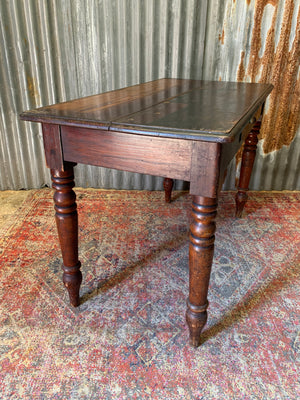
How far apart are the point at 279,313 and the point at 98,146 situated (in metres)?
1.25

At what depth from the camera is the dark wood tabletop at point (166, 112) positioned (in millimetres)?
1145

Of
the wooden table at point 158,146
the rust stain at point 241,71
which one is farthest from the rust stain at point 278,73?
the wooden table at point 158,146

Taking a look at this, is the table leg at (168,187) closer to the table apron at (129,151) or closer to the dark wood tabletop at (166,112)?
the dark wood tabletop at (166,112)

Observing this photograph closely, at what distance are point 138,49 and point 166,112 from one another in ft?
5.52

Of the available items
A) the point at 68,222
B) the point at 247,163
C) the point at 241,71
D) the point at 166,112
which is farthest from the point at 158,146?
the point at 241,71

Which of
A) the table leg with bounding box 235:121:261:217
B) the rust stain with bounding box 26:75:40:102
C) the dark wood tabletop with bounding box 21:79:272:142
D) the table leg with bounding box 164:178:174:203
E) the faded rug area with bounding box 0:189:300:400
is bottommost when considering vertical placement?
the faded rug area with bounding box 0:189:300:400

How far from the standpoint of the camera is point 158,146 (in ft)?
3.92

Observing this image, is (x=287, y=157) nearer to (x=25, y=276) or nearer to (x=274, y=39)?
(x=274, y=39)

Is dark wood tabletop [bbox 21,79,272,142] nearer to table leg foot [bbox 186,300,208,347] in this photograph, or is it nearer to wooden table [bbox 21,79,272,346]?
wooden table [bbox 21,79,272,346]

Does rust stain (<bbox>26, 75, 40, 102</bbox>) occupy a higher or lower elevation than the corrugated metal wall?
lower

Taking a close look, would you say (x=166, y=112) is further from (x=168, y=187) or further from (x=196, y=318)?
(x=168, y=187)

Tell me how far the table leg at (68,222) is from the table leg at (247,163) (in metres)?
1.48

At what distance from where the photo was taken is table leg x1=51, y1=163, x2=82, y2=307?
1464mm

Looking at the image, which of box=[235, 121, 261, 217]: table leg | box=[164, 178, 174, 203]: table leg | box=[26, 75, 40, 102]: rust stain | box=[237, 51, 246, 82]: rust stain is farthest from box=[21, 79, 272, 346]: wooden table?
box=[26, 75, 40, 102]: rust stain
